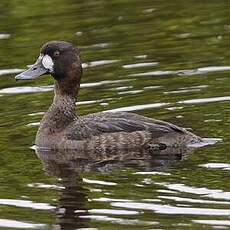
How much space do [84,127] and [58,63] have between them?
1045 millimetres

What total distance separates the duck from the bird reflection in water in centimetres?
12

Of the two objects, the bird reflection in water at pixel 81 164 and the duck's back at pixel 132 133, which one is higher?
the duck's back at pixel 132 133

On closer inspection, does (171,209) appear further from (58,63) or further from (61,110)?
(58,63)

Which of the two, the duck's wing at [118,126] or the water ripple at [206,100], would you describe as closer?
the duck's wing at [118,126]

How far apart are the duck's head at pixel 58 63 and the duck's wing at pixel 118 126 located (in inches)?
32.4

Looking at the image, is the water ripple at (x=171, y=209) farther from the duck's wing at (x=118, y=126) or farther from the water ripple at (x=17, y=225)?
the duck's wing at (x=118, y=126)

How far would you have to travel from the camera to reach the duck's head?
13766 mm

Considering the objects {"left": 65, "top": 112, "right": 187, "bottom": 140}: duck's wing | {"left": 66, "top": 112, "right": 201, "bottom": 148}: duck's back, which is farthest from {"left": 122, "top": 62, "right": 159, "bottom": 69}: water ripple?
{"left": 66, "top": 112, "right": 201, "bottom": 148}: duck's back

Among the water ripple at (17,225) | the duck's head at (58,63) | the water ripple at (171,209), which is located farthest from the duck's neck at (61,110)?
the water ripple at (17,225)

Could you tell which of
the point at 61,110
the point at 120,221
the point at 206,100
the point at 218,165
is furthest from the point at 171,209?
the point at 206,100

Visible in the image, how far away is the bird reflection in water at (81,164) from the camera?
35.2 feet

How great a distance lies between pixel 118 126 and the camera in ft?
42.8

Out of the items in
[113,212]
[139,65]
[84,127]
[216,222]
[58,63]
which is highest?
[58,63]

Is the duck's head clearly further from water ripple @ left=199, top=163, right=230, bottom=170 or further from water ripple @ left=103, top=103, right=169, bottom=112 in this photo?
water ripple @ left=199, top=163, right=230, bottom=170
